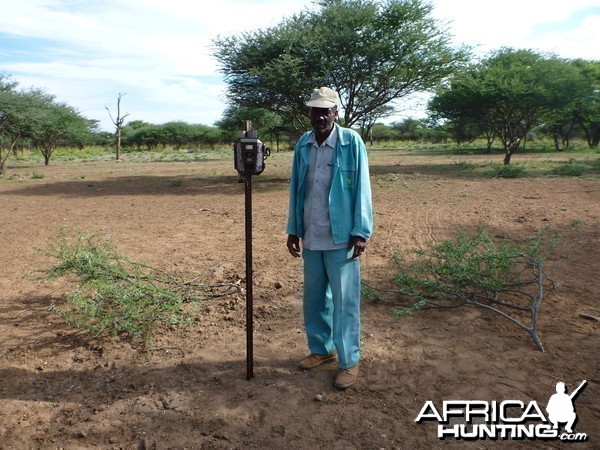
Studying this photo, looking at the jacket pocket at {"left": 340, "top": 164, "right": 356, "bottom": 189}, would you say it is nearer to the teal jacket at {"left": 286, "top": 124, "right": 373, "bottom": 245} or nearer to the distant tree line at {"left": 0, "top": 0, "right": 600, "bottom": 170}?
the teal jacket at {"left": 286, "top": 124, "right": 373, "bottom": 245}

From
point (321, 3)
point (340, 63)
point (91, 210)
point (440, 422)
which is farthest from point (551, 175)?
point (440, 422)

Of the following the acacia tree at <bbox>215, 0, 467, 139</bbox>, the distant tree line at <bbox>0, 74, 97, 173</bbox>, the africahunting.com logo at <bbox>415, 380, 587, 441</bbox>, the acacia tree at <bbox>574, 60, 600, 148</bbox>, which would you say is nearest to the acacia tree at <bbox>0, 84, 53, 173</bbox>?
the distant tree line at <bbox>0, 74, 97, 173</bbox>

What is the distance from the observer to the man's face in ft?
8.95

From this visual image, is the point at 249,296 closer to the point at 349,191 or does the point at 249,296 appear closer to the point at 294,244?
the point at 294,244

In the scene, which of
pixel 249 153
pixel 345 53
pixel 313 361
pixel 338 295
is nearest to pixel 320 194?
pixel 249 153

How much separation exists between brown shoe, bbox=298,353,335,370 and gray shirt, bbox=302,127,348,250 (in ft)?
2.60

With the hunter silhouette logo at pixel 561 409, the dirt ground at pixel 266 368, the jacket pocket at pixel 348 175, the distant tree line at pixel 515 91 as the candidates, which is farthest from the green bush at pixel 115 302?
the distant tree line at pixel 515 91

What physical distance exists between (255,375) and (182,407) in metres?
0.53

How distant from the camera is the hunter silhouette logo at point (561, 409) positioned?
2.45 meters

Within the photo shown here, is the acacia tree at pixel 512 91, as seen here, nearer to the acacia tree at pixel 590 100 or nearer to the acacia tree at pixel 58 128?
the acacia tree at pixel 590 100

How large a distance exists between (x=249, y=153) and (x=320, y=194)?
0.52 m

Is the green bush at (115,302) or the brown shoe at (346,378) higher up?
the green bush at (115,302)

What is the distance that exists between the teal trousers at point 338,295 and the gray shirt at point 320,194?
82 millimetres

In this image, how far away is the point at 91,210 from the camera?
32.0 feet
